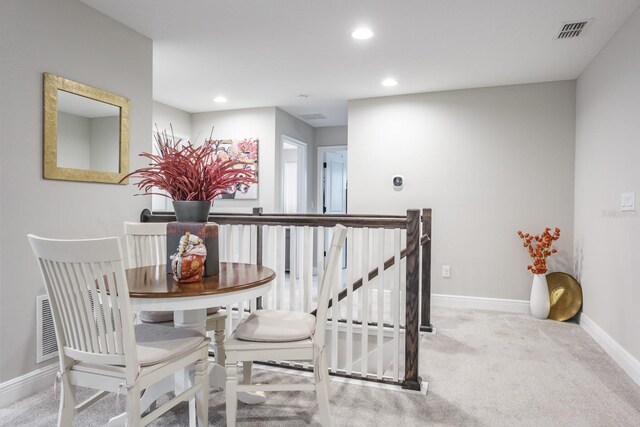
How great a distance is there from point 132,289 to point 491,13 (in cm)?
274

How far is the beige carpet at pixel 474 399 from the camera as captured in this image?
A: 1.96 m

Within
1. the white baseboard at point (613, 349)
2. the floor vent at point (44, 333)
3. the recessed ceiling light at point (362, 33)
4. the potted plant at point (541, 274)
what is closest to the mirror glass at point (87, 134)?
the floor vent at point (44, 333)

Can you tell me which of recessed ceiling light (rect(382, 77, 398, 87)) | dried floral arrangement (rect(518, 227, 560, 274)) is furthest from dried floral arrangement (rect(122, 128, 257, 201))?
dried floral arrangement (rect(518, 227, 560, 274))

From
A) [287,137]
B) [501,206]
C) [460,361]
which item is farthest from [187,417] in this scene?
[287,137]

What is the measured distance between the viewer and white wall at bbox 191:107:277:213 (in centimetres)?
529

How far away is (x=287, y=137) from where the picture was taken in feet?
18.6

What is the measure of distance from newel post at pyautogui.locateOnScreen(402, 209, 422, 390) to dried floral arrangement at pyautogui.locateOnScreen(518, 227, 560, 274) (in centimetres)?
220

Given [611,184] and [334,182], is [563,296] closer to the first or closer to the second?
[611,184]

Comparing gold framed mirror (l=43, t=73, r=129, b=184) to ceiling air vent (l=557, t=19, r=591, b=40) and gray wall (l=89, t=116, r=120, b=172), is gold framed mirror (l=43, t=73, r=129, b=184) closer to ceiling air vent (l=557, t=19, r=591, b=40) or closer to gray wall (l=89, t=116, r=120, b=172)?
gray wall (l=89, t=116, r=120, b=172)

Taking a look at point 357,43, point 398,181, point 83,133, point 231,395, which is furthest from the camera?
point 398,181

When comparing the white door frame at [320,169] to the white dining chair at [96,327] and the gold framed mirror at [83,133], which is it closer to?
the gold framed mirror at [83,133]

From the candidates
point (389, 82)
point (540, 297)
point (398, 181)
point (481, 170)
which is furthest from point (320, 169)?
point (540, 297)

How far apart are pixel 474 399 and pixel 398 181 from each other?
112 inches

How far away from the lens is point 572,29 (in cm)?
292
